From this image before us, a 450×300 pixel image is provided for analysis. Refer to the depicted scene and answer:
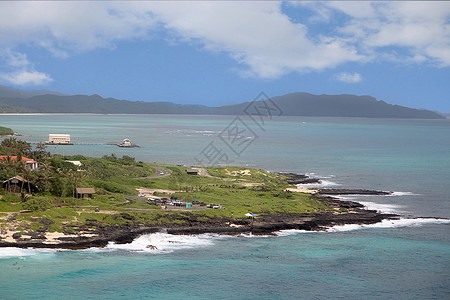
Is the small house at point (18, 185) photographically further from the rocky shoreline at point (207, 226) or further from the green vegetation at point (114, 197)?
the rocky shoreline at point (207, 226)

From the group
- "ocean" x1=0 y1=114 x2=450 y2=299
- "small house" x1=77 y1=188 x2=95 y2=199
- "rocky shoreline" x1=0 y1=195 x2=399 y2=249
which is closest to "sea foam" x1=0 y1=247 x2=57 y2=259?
"ocean" x1=0 y1=114 x2=450 y2=299

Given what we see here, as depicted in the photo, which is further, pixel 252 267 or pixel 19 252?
pixel 19 252

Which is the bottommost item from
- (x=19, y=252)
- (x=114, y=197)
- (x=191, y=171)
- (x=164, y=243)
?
(x=164, y=243)

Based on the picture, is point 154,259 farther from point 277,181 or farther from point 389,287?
point 277,181

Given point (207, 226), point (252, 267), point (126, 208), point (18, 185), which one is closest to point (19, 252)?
point (126, 208)

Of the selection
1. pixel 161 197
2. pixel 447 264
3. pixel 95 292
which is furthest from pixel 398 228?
pixel 95 292

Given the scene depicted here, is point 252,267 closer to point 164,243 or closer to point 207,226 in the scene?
point 164,243
